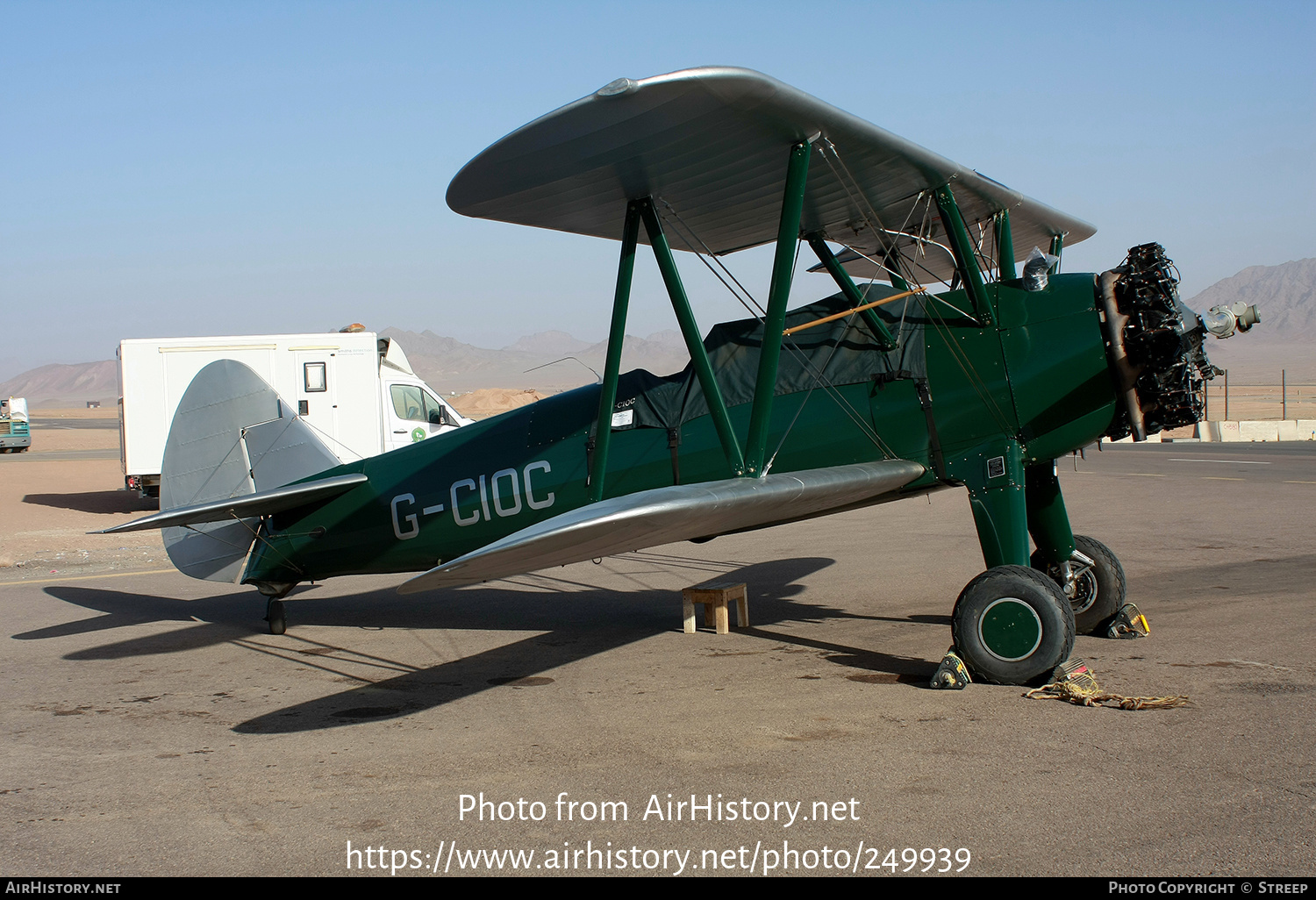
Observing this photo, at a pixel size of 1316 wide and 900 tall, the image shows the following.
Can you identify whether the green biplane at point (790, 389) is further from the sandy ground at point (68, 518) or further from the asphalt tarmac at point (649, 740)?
the sandy ground at point (68, 518)

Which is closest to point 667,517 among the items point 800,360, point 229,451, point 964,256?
point 800,360

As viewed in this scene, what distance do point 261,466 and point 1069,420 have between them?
6.57m

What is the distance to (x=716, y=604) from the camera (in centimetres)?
759

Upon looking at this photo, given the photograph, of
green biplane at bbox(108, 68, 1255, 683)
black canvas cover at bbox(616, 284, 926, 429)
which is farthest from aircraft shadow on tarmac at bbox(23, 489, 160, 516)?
black canvas cover at bbox(616, 284, 926, 429)

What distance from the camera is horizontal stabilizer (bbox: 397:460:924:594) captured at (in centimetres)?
411

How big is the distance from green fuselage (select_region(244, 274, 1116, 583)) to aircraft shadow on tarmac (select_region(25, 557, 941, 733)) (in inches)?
39.0

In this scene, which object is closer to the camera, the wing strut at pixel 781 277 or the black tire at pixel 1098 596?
the wing strut at pixel 781 277

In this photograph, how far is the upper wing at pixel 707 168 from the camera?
4.94 m

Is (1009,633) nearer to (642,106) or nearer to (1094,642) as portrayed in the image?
(1094,642)

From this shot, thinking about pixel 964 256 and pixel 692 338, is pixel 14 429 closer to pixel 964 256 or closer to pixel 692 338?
pixel 692 338

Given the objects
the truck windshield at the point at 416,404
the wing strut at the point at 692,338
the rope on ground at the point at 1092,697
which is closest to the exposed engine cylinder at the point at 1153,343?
the rope on ground at the point at 1092,697

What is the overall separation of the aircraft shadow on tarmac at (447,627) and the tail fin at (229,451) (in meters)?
0.99

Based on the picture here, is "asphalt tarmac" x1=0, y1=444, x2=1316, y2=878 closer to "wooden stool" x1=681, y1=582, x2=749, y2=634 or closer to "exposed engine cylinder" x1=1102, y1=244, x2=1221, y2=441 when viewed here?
"wooden stool" x1=681, y1=582, x2=749, y2=634
